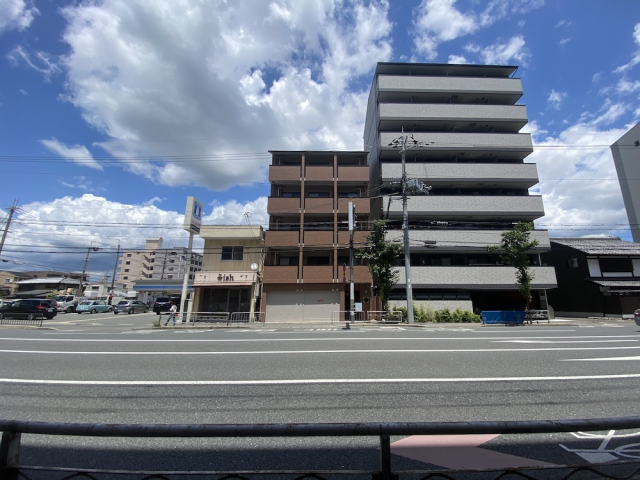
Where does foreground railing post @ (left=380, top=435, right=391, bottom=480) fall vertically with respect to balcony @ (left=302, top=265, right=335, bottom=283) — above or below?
below

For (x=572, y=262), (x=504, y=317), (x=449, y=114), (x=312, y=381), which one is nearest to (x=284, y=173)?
(x=449, y=114)

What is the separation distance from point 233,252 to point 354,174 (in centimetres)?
1380

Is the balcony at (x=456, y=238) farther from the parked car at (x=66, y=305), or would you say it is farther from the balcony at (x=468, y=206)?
the parked car at (x=66, y=305)

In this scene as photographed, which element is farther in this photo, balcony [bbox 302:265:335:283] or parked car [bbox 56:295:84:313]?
parked car [bbox 56:295:84:313]

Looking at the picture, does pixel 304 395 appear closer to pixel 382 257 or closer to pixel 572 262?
pixel 382 257

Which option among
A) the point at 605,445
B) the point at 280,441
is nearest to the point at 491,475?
the point at 605,445

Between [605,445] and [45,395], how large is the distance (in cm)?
797

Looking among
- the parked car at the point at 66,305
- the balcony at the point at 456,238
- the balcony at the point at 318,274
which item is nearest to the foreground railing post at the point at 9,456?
the balcony at the point at 318,274

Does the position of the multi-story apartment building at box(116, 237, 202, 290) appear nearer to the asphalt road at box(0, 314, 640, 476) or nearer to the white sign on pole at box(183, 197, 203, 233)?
the white sign on pole at box(183, 197, 203, 233)

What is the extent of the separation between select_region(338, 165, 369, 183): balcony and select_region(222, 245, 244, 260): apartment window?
11.7m

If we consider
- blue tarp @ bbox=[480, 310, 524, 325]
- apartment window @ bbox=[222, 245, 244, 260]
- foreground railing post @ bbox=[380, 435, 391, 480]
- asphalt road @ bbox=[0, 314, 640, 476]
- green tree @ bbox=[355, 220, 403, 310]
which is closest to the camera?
foreground railing post @ bbox=[380, 435, 391, 480]

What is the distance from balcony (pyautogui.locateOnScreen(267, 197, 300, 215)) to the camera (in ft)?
93.4

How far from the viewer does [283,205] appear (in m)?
28.6

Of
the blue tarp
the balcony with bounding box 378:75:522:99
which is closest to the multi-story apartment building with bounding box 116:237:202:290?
the balcony with bounding box 378:75:522:99
